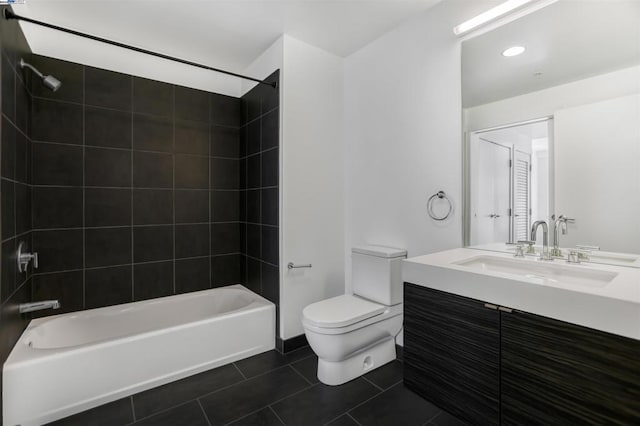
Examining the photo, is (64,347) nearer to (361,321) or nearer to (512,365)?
(361,321)

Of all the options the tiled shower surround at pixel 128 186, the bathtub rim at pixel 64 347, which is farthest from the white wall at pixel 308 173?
the bathtub rim at pixel 64 347

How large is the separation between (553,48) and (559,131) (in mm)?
457

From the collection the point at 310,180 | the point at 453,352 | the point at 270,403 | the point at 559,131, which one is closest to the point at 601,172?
the point at 559,131

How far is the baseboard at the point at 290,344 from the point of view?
2.34m

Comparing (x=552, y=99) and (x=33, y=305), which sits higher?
(x=552, y=99)

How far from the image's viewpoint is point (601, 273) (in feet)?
4.30

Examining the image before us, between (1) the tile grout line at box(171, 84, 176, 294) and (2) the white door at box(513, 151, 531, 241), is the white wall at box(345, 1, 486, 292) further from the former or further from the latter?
(1) the tile grout line at box(171, 84, 176, 294)

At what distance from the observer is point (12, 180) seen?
→ 1705mm

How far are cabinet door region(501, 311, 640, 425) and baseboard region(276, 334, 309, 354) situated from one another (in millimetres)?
1530

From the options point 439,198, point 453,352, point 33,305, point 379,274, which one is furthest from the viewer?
point 379,274

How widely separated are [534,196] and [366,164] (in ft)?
4.06

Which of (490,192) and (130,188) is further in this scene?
(130,188)

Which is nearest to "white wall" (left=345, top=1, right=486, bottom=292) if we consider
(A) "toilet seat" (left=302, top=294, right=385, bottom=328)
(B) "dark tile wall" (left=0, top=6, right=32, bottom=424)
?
(A) "toilet seat" (left=302, top=294, right=385, bottom=328)

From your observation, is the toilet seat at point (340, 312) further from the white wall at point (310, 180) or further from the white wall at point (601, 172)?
the white wall at point (601, 172)
